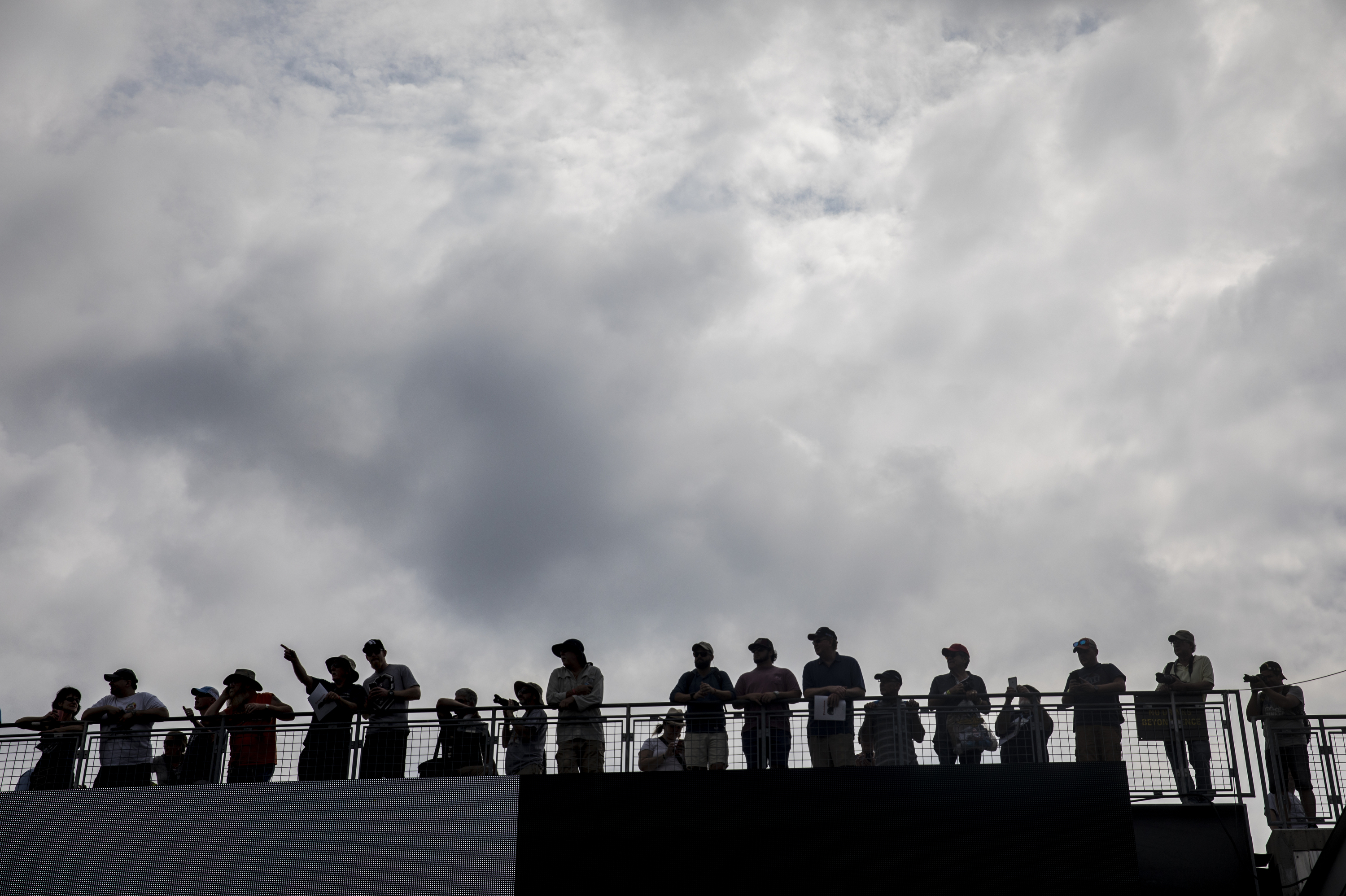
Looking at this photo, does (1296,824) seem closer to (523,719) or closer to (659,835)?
(659,835)

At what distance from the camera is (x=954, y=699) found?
12.6 metres

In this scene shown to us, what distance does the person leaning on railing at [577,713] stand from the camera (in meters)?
13.2

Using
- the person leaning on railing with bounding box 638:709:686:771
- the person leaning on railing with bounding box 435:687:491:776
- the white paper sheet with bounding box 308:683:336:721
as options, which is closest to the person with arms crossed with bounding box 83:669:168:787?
the white paper sheet with bounding box 308:683:336:721

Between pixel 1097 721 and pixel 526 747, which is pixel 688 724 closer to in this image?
pixel 526 747

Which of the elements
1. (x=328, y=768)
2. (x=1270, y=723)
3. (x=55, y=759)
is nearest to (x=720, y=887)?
(x=328, y=768)

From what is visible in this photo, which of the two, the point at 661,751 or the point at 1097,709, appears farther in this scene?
the point at 661,751

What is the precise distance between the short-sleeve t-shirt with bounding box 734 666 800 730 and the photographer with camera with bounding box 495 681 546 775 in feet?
6.90

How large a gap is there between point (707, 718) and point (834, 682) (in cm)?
135

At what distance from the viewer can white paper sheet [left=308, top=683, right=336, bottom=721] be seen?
13703 millimetres

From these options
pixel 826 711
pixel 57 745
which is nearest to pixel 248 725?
pixel 57 745

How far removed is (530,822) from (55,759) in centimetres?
575

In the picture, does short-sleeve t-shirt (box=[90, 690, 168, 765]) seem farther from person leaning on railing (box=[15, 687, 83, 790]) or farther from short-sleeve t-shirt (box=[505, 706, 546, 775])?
short-sleeve t-shirt (box=[505, 706, 546, 775])

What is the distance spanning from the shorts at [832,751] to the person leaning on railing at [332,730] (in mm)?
4785

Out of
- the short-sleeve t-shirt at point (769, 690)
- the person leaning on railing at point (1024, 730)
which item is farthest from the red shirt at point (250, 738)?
the person leaning on railing at point (1024, 730)
